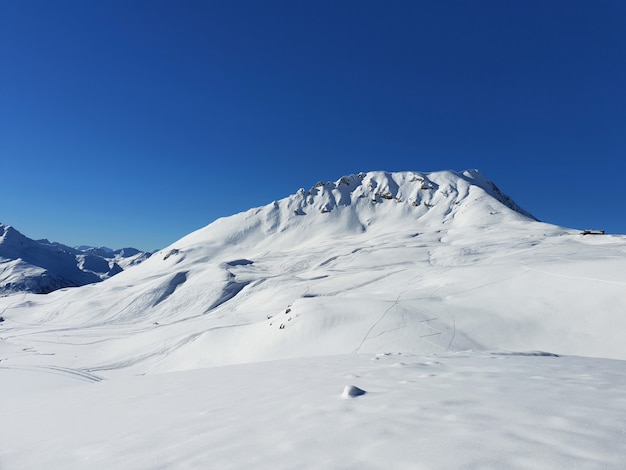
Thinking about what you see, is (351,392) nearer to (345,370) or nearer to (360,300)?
(345,370)

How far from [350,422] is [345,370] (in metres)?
4.17

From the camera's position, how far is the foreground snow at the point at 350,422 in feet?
10.5

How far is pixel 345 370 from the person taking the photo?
827cm

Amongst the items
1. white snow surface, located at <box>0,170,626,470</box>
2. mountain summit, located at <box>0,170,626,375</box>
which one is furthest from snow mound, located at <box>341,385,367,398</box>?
mountain summit, located at <box>0,170,626,375</box>

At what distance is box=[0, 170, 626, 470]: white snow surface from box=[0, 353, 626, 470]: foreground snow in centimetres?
3

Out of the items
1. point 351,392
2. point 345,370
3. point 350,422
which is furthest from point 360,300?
point 350,422

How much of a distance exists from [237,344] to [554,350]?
51.0ft

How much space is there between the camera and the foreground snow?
126 inches

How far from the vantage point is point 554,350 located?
12930 millimetres

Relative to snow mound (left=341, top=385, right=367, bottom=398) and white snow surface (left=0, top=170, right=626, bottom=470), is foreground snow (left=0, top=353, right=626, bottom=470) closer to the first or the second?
white snow surface (left=0, top=170, right=626, bottom=470)

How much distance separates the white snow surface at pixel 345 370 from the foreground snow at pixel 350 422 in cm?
3

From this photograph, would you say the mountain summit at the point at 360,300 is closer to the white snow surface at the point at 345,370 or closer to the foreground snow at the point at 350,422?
the white snow surface at the point at 345,370

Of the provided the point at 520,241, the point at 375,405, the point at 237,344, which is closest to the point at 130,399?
the point at 375,405

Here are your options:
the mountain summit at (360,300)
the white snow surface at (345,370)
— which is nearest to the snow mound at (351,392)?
the white snow surface at (345,370)
